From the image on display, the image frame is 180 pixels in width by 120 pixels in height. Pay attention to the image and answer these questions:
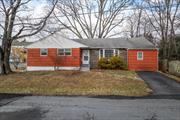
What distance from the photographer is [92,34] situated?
167 ft

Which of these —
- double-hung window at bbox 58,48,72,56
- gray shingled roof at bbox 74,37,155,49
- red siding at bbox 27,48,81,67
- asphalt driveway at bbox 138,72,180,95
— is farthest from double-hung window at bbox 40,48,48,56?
asphalt driveway at bbox 138,72,180,95

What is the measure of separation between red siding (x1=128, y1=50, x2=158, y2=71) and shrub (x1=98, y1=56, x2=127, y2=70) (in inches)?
56.4

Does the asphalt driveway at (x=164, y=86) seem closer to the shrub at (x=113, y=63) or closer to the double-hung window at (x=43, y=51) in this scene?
the shrub at (x=113, y=63)

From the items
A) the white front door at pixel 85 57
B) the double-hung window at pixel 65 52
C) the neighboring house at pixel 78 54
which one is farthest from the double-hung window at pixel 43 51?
the white front door at pixel 85 57

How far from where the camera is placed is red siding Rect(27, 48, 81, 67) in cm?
3209

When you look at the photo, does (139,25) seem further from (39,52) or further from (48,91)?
(48,91)

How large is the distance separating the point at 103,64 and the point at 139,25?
24.6 meters

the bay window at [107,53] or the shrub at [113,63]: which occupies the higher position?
the bay window at [107,53]

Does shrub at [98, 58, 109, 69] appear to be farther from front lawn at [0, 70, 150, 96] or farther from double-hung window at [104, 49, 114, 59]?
front lawn at [0, 70, 150, 96]

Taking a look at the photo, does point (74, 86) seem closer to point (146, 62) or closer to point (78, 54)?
point (78, 54)

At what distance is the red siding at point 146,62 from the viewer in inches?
1284

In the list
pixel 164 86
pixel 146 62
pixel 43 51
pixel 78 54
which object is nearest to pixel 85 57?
pixel 78 54

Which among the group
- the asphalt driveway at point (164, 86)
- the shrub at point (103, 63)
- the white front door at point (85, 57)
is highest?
the white front door at point (85, 57)

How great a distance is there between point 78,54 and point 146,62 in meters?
7.93
